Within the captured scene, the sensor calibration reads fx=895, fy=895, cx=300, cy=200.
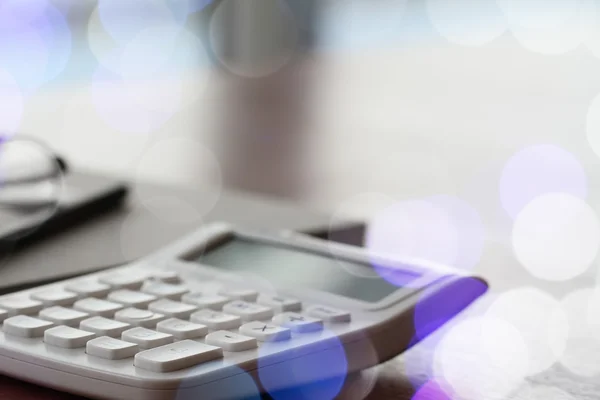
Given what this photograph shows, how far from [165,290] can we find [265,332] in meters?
0.08

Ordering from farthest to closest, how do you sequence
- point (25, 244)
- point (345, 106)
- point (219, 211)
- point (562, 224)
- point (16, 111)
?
point (345, 106)
point (16, 111)
point (562, 224)
point (219, 211)
point (25, 244)

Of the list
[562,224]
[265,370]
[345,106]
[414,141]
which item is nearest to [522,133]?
[414,141]

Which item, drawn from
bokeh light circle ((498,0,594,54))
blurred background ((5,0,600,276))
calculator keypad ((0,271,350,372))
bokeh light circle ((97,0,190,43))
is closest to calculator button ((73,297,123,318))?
calculator keypad ((0,271,350,372))

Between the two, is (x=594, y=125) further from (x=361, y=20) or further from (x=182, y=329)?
(x=361, y=20)

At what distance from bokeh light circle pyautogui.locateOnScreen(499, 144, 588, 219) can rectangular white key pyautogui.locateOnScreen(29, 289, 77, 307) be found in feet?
1.47

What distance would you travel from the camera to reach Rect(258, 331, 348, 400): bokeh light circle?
1.03 ft

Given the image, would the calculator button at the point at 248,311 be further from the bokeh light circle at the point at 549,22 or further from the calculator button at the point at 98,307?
the bokeh light circle at the point at 549,22

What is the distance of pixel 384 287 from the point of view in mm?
403

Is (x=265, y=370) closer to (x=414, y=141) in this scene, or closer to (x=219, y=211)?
(x=219, y=211)

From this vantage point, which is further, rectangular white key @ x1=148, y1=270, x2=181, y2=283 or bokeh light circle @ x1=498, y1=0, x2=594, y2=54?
bokeh light circle @ x1=498, y1=0, x2=594, y2=54

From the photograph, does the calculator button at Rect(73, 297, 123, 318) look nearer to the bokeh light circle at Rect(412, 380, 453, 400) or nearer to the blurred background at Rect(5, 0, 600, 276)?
the bokeh light circle at Rect(412, 380, 453, 400)

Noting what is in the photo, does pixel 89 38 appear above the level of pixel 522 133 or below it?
above

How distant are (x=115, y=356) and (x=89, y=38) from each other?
3.73 m

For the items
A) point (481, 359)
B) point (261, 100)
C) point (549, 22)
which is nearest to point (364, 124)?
point (261, 100)
